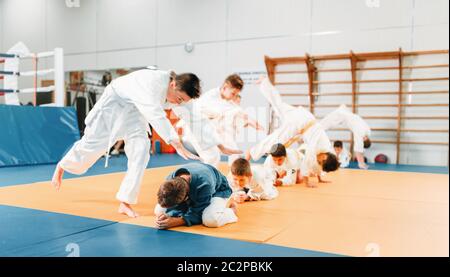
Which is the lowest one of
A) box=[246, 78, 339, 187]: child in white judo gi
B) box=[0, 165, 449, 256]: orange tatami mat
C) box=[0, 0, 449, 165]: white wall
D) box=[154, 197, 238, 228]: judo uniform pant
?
box=[0, 165, 449, 256]: orange tatami mat

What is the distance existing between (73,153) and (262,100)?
21.6 ft

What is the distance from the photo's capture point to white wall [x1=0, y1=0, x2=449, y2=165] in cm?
806

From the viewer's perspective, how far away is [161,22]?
10648 mm

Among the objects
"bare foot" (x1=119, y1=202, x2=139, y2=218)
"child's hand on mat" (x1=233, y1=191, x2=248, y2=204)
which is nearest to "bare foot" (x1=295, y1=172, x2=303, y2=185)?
"child's hand on mat" (x1=233, y1=191, x2=248, y2=204)

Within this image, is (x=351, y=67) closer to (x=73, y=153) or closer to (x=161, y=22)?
(x=161, y=22)

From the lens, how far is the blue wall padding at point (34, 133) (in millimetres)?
6125

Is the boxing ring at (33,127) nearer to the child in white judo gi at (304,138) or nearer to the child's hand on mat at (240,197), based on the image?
the child in white judo gi at (304,138)

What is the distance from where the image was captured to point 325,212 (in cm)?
321

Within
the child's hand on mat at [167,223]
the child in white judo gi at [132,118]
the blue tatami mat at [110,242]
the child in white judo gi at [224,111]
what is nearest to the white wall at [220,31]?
the child in white judo gi at [224,111]

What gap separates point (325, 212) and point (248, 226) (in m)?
0.83

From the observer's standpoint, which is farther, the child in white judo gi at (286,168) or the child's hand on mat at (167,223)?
the child in white judo gi at (286,168)

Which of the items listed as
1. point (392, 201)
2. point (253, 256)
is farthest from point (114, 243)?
point (392, 201)

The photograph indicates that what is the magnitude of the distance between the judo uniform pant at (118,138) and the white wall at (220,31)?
646cm

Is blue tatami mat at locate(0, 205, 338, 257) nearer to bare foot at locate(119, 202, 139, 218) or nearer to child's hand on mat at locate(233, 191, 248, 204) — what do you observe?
bare foot at locate(119, 202, 139, 218)
